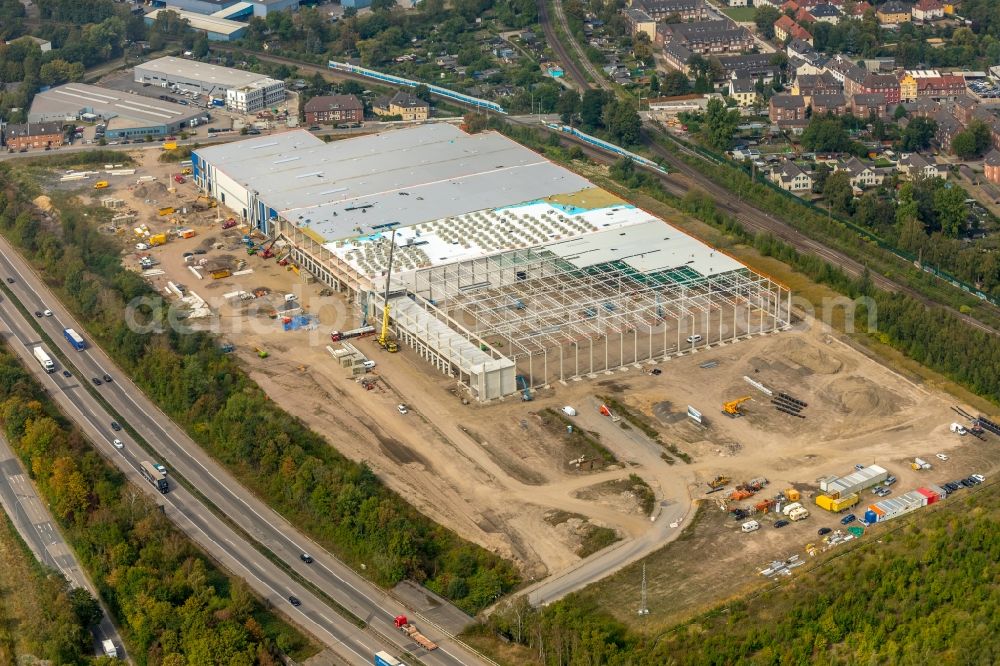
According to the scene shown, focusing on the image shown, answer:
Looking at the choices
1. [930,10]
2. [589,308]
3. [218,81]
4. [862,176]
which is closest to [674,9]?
[930,10]

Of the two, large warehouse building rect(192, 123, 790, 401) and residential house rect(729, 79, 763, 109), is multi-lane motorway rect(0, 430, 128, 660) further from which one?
residential house rect(729, 79, 763, 109)

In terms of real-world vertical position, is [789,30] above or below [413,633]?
above

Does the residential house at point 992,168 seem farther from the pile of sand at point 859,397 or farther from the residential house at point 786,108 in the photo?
the pile of sand at point 859,397

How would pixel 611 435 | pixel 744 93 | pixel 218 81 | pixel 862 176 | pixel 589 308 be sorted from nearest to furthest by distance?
1. pixel 611 435
2. pixel 589 308
3. pixel 862 176
4. pixel 744 93
5. pixel 218 81

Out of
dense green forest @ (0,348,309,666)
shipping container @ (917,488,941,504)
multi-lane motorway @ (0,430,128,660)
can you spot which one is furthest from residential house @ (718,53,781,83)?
multi-lane motorway @ (0,430,128,660)

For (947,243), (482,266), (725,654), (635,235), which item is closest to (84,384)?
(482,266)

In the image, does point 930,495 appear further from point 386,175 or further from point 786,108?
point 786,108

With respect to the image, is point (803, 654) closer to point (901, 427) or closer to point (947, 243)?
point (901, 427)
